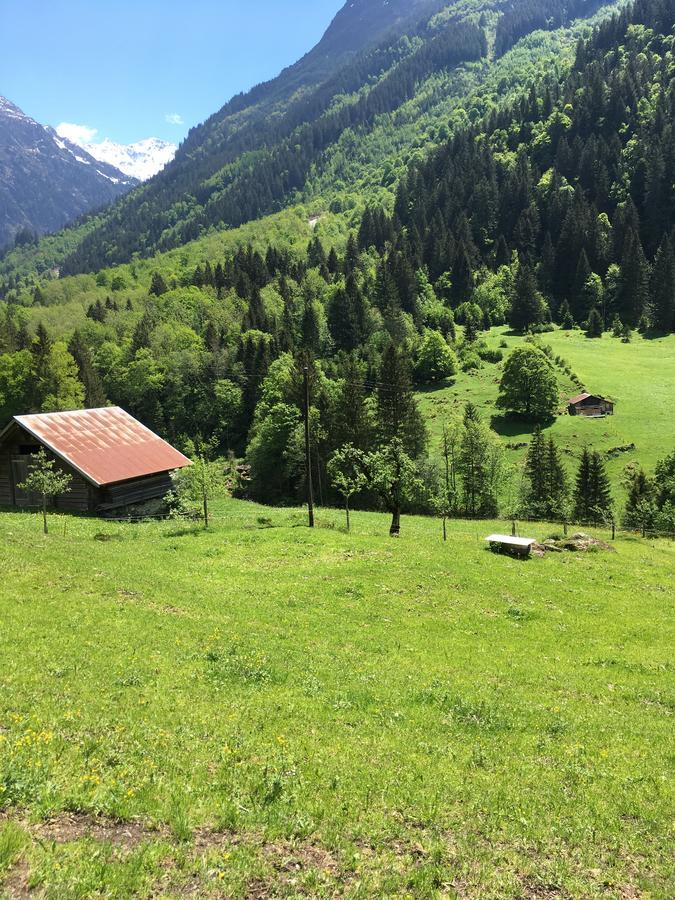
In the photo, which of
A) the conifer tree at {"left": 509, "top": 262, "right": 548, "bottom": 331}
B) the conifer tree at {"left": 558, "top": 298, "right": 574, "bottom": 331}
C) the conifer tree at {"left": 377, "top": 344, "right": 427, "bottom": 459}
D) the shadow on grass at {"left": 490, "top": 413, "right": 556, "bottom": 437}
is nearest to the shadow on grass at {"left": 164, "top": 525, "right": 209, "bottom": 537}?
the conifer tree at {"left": 377, "top": 344, "right": 427, "bottom": 459}

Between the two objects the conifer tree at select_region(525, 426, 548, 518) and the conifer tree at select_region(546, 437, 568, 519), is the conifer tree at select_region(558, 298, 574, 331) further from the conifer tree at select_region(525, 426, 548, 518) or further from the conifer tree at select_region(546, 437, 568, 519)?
the conifer tree at select_region(546, 437, 568, 519)

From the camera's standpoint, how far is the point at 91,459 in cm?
4194

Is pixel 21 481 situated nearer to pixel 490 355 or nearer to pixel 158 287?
pixel 490 355

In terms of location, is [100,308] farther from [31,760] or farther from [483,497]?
[31,760]

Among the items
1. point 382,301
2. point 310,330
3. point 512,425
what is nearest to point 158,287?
point 310,330

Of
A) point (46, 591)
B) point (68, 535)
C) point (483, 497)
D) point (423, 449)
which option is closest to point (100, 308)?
point (423, 449)

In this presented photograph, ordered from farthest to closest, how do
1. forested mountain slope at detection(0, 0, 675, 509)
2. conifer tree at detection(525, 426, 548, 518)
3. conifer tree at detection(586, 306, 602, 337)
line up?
conifer tree at detection(586, 306, 602, 337) < forested mountain slope at detection(0, 0, 675, 509) < conifer tree at detection(525, 426, 548, 518)

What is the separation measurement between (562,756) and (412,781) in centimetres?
385

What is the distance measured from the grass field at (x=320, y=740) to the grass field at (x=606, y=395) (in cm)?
6130

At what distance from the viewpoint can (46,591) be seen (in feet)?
Answer: 60.2

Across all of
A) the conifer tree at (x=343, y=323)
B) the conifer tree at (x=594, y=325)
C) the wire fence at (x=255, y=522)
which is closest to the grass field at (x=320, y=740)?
the wire fence at (x=255, y=522)

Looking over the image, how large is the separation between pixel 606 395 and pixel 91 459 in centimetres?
8548

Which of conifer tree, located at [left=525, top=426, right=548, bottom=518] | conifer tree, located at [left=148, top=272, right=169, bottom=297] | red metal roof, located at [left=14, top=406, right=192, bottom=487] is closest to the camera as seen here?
red metal roof, located at [left=14, top=406, right=192, bottom=487]

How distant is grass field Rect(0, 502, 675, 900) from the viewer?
683cm
